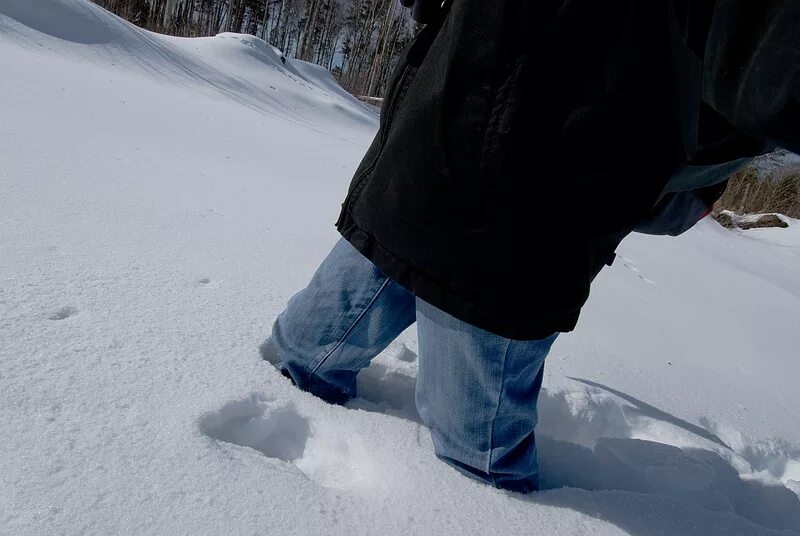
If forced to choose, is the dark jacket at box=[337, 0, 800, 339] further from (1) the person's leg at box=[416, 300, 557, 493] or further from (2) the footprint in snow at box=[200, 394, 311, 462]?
(2) the footprint in snow at box=[200, 394, 311, 462]

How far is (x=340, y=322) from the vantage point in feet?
2.73

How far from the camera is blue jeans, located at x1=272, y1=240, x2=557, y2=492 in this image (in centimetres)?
70

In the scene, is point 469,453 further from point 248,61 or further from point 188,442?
point 248,61

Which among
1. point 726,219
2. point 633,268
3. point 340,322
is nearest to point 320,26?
point 726,219

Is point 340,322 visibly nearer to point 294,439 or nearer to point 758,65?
point 294,439

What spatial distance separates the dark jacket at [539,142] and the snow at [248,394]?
11.5 inches

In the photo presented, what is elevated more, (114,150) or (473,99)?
(473,99)

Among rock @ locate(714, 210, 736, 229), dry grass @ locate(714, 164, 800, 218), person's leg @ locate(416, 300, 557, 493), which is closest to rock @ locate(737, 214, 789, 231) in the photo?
rock @ locate(714, 210, 736, 229)

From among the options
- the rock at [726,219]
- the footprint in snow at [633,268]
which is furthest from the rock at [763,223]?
the footprint in snow at [633,268]

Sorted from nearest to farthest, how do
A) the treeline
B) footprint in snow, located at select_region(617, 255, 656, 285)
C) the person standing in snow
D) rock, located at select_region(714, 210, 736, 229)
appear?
the person standing in snow, footprint in snow, located at select_region(617, 255, 656, 285), rock, located at select_region(714, 210, 736, 229), the treeline

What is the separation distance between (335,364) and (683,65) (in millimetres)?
625

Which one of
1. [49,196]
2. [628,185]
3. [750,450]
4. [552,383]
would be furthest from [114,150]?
[750,450]

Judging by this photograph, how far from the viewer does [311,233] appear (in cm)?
179

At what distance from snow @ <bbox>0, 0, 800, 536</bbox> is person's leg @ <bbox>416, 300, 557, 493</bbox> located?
0.03 m
